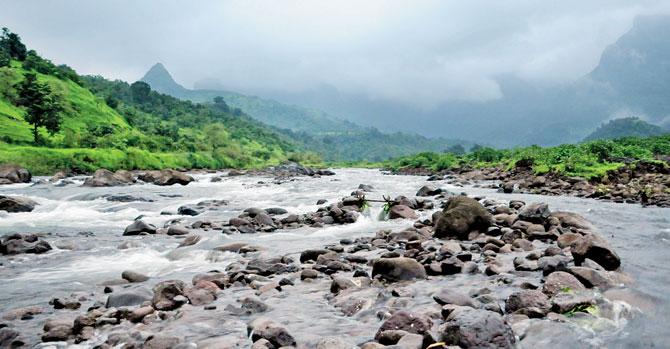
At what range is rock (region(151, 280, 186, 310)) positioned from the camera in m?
8.28

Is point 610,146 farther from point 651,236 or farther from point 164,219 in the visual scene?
point 164,219

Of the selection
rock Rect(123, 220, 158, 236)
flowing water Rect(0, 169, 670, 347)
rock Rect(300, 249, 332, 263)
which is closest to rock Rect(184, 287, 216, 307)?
flowing water Rect(0, 169, 670, 347)

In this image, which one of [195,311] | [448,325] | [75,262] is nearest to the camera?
[448,325]

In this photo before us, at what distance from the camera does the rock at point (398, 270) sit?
31.2 ft

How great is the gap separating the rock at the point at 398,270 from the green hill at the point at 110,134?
188 feet

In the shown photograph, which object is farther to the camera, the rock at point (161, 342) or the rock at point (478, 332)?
the rock at point (161, 342)

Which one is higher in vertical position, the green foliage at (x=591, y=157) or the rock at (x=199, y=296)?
the green foliage at (x=591, y=157)

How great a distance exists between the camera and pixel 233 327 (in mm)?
7281

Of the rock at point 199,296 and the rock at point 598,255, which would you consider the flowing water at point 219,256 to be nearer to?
the rock at point 598,255

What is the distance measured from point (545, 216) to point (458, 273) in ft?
22.0

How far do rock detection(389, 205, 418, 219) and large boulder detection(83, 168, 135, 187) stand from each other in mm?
31148

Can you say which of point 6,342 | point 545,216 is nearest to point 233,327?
point 6,342

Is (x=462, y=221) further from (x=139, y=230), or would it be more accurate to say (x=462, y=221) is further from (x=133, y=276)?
(x=139, y=230)

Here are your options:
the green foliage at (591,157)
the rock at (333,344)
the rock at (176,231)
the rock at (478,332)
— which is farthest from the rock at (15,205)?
the green foliage at (591,157)
